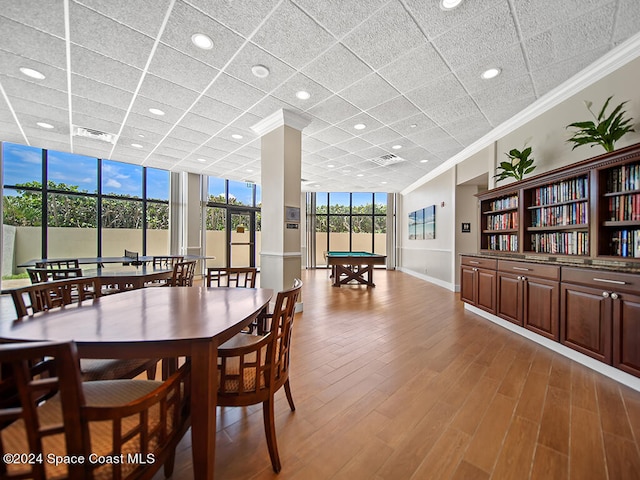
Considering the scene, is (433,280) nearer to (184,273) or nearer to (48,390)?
(184,273)

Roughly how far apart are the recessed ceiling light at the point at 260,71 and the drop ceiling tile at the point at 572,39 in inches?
104

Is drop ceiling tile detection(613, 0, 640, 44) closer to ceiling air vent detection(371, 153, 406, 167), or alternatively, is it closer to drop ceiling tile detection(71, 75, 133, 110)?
ceiling air vent detection(371, 153, 406, 167)

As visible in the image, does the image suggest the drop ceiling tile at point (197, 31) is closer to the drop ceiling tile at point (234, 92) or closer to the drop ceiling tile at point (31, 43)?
the drop ceiling tile at point (234, 92)

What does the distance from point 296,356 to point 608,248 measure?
325cm

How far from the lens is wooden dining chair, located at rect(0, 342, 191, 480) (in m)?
0.69

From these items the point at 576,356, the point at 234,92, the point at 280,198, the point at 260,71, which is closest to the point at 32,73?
the point at 234,92

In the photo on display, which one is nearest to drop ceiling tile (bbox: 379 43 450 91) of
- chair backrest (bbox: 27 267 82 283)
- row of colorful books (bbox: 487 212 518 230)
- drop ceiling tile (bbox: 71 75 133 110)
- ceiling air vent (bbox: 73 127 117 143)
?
row of colorful books (bbox: 487 212 518 230)

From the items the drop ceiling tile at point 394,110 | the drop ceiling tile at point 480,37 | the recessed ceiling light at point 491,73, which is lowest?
the recessed ceiling light at point 491,73

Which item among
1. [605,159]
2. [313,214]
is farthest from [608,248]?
[313,214]

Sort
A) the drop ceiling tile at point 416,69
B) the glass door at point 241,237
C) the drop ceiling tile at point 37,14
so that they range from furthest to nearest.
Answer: the glass door at point 241,237 < the drop ceiling tile at point 416,69 < the drop ceiling tile at point 37,14

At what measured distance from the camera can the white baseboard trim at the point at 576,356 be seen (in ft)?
7.17

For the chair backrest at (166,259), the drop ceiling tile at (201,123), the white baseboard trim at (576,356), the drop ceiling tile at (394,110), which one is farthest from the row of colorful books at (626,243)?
the chair backrest at (166,259)

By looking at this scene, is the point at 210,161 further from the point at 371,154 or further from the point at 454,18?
the point at 454,18

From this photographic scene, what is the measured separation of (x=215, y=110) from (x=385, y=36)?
2.62m
